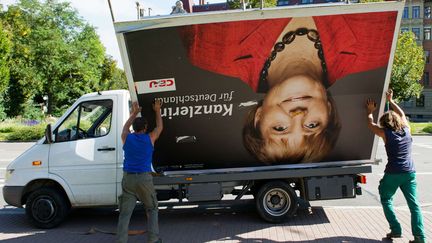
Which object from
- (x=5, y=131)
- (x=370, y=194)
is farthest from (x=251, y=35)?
(x=5, y=131)

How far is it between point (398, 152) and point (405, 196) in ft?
1.91

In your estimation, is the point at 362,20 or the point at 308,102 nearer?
the point at 362,20

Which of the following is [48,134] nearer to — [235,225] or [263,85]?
[235,225]

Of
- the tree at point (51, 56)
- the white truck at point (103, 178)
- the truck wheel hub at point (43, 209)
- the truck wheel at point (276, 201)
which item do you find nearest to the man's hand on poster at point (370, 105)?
the white truck at point (103, 178)

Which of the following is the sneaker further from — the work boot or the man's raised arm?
the man's raised arm

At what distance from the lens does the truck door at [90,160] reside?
6.77 metres

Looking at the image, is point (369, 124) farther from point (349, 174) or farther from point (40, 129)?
point (40, 129)

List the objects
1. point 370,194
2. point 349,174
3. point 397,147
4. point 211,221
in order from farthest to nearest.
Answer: point 370,194, point 211,221, point 349,174, point 397,147

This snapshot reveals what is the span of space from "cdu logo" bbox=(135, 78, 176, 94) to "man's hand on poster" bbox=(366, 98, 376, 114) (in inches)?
111

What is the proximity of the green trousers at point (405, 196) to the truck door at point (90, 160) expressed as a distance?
3.93 metres

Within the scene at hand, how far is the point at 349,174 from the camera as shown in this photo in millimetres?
6758

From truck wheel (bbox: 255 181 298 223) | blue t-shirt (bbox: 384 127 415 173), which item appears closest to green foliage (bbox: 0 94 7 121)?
truck wheel (bbox: 255 181 298 223)

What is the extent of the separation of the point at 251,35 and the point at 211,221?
3.12 meters

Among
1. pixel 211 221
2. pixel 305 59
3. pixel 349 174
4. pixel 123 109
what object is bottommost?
pixel 211 221
